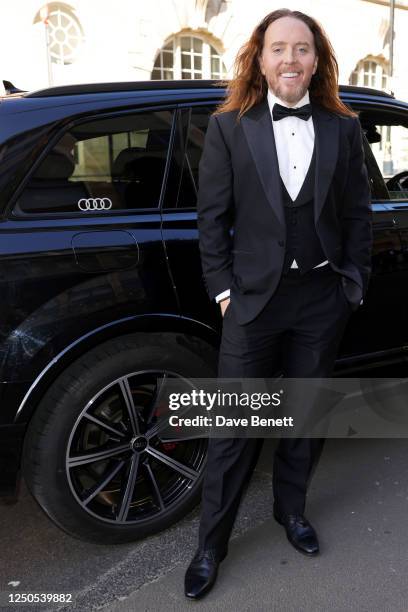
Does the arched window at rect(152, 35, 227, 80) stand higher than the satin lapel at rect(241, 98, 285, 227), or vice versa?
the arched window at rect(152, 35, 227, 80)

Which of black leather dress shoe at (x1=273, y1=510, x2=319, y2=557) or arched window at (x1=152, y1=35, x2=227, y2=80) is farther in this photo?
arched window at (x1=152, y1=35, x2=227, y2=80)

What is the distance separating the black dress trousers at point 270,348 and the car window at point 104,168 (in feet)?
2.07

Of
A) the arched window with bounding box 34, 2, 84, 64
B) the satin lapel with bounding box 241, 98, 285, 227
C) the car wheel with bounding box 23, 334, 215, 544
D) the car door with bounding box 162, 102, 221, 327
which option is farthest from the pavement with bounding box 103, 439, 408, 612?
the arched window with bounding box 34, 2, 84, 64

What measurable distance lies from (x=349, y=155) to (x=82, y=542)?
1.89 metres

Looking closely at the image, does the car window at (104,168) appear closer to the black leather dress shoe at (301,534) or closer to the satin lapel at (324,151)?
the satin lapel at (324,151)

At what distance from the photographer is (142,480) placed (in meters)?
2.65

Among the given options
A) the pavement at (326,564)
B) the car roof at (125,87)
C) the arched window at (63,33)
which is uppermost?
the arched window at (63,33)

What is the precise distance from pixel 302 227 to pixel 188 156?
0.66 meters

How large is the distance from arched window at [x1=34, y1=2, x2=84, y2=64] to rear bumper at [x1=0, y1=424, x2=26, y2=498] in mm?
14565

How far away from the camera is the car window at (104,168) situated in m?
2.29

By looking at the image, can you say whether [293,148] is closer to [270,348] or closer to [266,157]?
[266,157]

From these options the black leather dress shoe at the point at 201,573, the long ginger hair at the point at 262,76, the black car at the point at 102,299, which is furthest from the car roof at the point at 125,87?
the black leather dress shoe at the point at 201,573

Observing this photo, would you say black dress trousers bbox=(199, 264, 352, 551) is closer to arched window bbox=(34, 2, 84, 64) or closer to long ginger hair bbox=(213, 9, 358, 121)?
long ginger hair bbox=(213, 9, 358, 121)

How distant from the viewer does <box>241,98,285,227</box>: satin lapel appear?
84.0 inches
